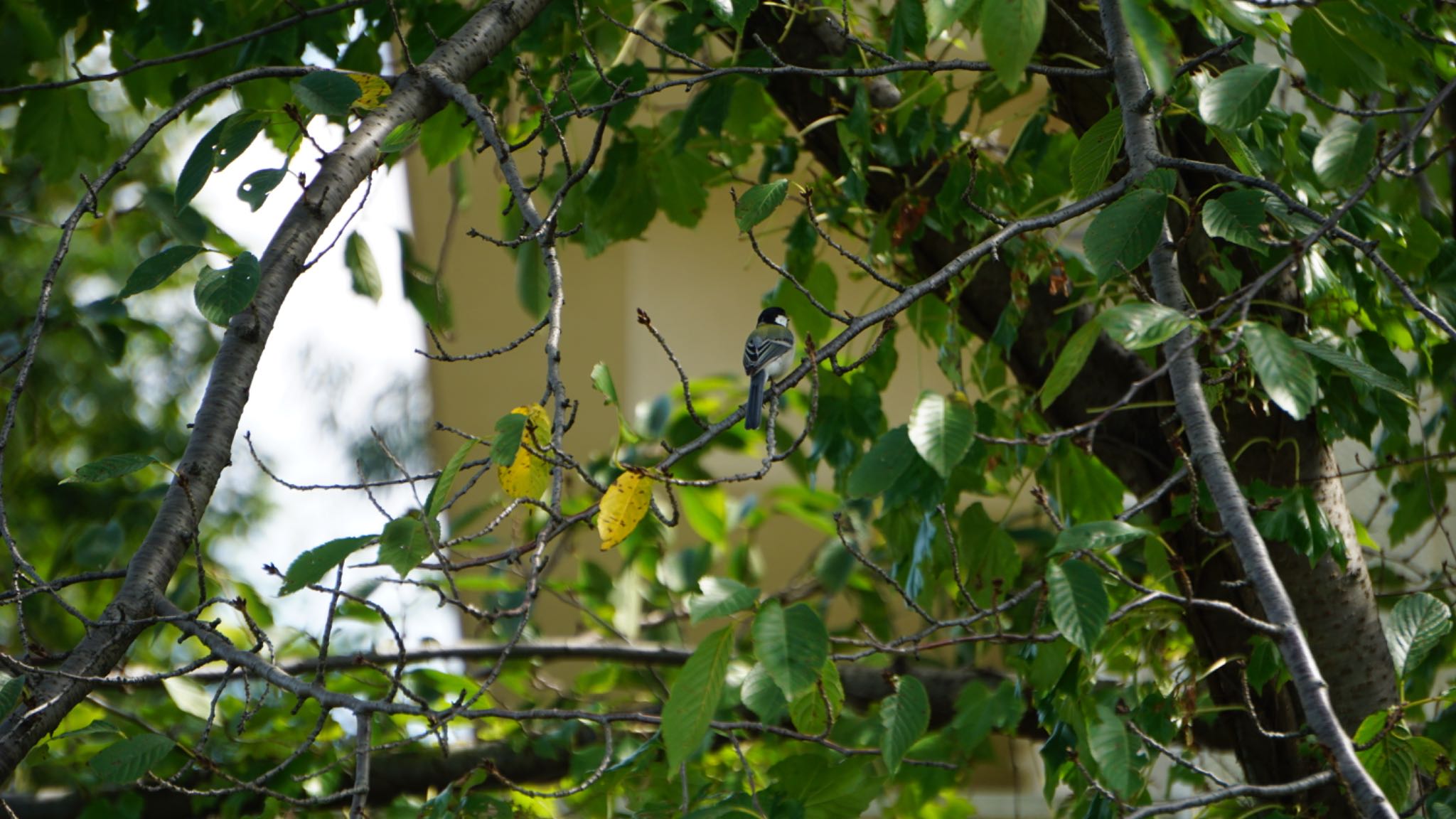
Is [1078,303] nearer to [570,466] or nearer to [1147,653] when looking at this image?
[1147,653]

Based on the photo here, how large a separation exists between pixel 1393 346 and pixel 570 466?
165 cm

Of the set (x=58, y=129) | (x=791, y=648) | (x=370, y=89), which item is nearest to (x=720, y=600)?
(x=791, y=648)

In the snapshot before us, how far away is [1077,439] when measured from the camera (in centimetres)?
188

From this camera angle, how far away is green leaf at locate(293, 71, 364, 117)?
154cm

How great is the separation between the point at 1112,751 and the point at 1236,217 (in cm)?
68

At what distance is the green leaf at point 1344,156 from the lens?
1.53 meters

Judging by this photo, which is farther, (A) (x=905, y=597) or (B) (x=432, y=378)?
(B) (x=432, y=378)

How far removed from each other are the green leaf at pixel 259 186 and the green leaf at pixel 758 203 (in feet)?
1.73

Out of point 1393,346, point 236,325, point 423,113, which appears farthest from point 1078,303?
point 236,325

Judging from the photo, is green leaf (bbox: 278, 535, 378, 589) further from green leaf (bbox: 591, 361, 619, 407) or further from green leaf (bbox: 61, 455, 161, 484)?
green leaf (bbox: 591, 361, 619, 407)

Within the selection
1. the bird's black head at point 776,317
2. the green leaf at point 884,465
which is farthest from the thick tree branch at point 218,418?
the bird's black head at point 776,317

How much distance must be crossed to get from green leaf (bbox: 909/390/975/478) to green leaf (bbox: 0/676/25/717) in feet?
3.49

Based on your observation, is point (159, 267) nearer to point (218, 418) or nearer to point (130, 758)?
point (218, 418)

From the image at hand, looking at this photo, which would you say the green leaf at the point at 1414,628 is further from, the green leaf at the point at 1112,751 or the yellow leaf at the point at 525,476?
the yellow leaf at the point at 525,476
